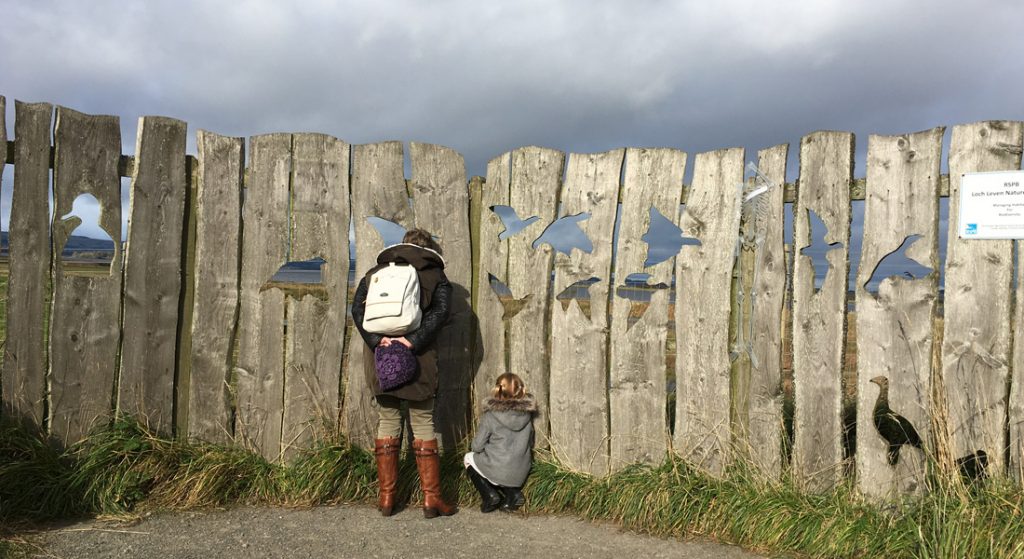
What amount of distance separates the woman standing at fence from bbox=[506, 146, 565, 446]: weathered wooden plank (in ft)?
2.00

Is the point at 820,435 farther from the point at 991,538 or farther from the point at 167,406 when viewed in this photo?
the point at 167,406

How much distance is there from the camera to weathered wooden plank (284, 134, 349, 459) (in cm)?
484

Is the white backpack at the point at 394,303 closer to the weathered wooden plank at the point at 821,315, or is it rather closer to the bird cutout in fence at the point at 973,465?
the weathered wooden plank at the point at 821,315

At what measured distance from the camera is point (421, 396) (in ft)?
14.3

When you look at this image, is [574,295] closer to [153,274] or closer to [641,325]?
[641,325]

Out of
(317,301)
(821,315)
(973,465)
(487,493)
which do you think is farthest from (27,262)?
(973,465)

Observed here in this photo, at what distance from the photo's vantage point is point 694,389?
457 cm

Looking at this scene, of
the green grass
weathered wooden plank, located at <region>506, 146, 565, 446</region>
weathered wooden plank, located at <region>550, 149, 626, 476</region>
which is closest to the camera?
the green grass

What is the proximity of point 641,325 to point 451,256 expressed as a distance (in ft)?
4.55

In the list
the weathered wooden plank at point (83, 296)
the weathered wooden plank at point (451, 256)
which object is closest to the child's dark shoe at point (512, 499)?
the weathered wooden plank at point (451, 256)

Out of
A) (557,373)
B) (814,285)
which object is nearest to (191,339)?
(557,373)

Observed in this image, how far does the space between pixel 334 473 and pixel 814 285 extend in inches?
128

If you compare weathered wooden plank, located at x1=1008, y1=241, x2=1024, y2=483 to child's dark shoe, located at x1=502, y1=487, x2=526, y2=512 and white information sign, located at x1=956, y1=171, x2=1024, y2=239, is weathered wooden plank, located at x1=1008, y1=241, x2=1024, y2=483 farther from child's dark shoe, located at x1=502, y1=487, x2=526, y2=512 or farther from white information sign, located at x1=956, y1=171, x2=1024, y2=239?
child's dark shoe, located at x1=502, y1=487, x2=526, y2=512

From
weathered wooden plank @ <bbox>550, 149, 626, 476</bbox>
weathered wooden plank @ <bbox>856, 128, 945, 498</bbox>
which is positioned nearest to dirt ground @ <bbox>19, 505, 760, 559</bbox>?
weathered wooden plank @ <bbox>550, 149, 626, 476</bbox>
